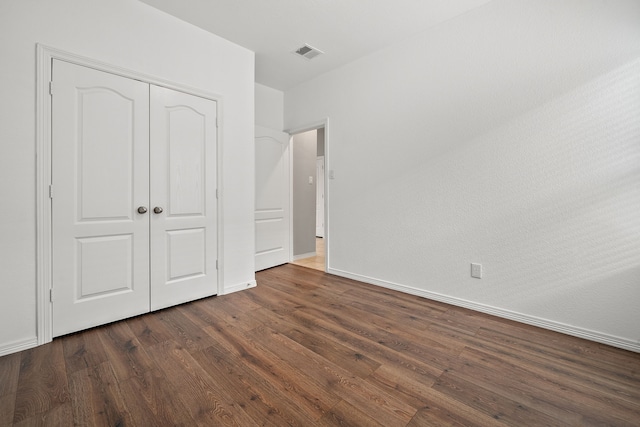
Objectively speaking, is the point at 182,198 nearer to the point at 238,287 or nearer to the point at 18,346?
the point at 238,287

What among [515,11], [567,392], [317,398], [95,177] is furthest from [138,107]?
[567,392]

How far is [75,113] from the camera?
2162 mm

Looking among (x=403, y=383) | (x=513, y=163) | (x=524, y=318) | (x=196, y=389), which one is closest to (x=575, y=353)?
(x=524, y=318)

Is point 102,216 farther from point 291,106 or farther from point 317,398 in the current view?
point 291,106

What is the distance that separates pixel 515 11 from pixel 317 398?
10.7 ft

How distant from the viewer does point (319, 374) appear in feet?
5.49

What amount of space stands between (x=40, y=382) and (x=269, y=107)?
383cm

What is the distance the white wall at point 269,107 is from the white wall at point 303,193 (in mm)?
393

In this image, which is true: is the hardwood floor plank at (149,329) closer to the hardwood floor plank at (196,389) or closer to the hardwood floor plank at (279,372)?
the hardwood floor plank at (196,389)

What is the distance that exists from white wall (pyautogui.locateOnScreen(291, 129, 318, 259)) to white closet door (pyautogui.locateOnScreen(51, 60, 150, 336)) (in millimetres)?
2363

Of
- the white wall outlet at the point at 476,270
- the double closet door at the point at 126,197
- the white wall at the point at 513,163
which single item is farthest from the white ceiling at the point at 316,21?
the white wall outlet at the point at 476,270

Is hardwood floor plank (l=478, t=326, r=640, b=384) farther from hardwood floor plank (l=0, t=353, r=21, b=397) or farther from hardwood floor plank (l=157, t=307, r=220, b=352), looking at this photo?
hardwood floor plank (l=0, t=353, r=21, b=397)

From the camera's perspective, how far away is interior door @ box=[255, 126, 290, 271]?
404cm

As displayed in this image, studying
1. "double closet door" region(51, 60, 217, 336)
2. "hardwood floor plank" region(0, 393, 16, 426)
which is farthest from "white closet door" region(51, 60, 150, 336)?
"hardwood floor plank" region(0, 393, 16, 426)
